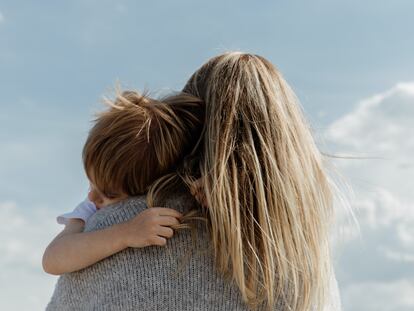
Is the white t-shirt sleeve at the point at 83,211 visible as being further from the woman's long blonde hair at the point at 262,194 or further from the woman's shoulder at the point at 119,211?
the woman's long blonde hair at the point at 262,194

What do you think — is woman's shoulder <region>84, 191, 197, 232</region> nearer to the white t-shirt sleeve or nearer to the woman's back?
the woman's back

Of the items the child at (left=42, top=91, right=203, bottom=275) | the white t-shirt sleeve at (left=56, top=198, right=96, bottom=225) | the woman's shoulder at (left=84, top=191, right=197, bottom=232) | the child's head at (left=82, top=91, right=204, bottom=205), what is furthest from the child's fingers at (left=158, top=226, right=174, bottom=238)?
the white t-shirt sleeve at (left=56, top=198, right=96, bottom=225)

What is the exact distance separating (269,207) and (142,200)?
1.50 feet

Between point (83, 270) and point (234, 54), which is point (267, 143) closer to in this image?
point (234, 54)

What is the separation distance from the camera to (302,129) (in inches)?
124

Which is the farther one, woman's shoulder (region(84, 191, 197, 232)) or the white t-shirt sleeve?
the white t-shirt sleeve

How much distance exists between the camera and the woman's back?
2.87 meters

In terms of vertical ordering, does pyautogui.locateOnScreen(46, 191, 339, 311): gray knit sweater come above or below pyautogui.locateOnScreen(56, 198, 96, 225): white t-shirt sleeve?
below

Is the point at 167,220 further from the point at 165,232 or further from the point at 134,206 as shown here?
the point at 134,206

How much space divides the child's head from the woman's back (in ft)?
0.41

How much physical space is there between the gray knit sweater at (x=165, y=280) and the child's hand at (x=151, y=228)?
54 mm

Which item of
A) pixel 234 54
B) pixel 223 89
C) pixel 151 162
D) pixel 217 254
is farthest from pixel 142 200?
pixel 234 54

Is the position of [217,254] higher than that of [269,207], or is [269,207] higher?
[269,207]

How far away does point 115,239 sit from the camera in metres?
2.87
